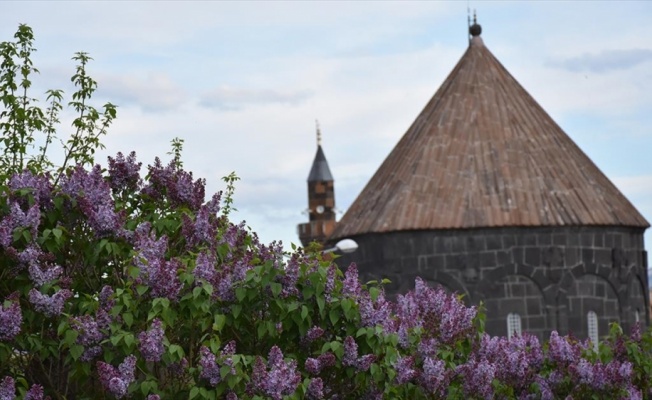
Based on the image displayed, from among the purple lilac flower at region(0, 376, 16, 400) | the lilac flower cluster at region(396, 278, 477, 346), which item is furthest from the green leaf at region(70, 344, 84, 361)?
the lilac flower cluster at region(396, 278, 477, 346)

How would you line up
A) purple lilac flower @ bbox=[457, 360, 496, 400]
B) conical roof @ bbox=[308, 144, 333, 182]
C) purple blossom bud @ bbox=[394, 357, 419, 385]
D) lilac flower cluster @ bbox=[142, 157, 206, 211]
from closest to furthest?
purple blossom bud @ bbox=[394, 357, 419, 385]
lilac flower cluster @ bbox=[142, 157, 206, 211]
purple lilac flower @ bbox=[457, 360, 496, 400]
conical roof @ bbox=[308, 144, 333, 182]

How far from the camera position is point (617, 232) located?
41312mm

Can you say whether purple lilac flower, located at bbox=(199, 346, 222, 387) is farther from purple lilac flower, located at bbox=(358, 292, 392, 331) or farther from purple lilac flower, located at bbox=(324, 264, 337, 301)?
purple lilac flower, located at bbox=(358, 292, 392, 331)

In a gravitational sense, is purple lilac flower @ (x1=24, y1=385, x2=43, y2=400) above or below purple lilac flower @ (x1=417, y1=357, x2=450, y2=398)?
below

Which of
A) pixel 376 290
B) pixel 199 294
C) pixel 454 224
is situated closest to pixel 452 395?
pixel 376 290

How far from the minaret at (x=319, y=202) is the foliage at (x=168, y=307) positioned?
5253 centimetres

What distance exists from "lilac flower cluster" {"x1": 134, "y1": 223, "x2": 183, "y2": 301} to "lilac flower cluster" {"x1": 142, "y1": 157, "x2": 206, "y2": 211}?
138 centimetres

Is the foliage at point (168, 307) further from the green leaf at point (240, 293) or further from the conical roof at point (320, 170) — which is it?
the conical roof at point (320, 170)

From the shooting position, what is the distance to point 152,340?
1131 cm

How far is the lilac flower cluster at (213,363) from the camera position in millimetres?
11359

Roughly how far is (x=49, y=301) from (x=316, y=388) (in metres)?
2.00

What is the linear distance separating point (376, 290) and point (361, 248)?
29236 mm

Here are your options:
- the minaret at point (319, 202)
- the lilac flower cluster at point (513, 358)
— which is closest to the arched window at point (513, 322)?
the lilac flower cluster at point (513, 358)

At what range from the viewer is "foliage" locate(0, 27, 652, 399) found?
11.5 m
